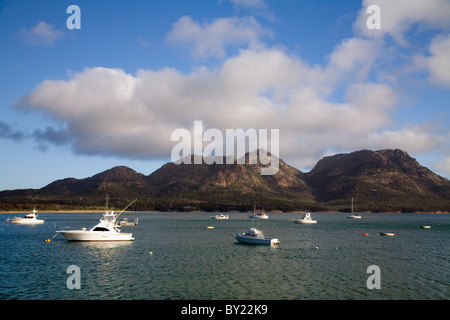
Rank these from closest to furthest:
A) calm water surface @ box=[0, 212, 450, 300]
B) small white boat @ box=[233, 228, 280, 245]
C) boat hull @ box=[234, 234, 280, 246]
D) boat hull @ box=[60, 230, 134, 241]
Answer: calm water surface @ box=[0, 212, 450, 300], boat hull @ box=[234, 234, 280, 246], small white boat @ box=[233, 228, 280, 245], boat hull @ box=[60, 230, 134, 241]

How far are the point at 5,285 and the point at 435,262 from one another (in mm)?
56192

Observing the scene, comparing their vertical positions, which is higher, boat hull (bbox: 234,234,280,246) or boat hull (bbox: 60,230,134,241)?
boat hull (bbox: 60,230,134,241)

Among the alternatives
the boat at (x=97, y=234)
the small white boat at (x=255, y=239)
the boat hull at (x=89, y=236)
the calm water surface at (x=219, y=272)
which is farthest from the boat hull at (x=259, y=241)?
the boat hull at (x=89, y=236)

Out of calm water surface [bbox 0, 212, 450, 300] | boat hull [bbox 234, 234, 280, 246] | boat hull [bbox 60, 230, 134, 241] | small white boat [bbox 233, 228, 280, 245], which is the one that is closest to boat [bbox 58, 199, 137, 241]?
boat hull [bbox 60, 230, 134, 241]

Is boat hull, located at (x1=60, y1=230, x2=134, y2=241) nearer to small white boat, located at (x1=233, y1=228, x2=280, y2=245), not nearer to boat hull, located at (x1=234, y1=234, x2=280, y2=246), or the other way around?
small white boat, located at (x1=233, y1=228, x2=280, y2=245)

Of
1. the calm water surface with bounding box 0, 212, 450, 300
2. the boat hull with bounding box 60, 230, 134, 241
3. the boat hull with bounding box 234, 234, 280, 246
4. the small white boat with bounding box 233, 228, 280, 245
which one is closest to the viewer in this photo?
the calm water surface with bounding box 0, 212, 450, 300

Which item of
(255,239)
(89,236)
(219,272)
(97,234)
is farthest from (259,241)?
(89,236)

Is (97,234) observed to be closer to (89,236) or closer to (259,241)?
(89,236)

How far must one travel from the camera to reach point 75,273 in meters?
42.9

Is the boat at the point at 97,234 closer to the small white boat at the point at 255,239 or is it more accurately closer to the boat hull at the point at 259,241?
the small white boat at the point at 255,239

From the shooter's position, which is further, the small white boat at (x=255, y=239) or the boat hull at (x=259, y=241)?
the small white boat at (x=255, y=239)

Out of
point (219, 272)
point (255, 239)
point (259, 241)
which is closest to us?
point (219, 272)
